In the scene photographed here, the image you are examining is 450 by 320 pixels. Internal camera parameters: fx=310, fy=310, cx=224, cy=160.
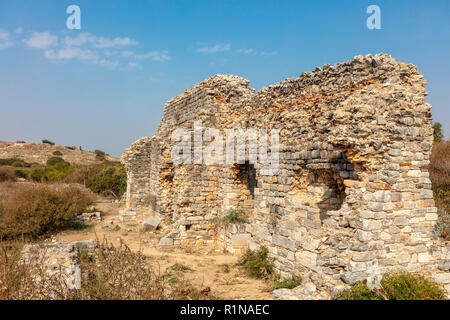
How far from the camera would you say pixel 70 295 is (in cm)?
405

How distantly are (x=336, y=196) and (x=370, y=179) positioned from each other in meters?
1.23

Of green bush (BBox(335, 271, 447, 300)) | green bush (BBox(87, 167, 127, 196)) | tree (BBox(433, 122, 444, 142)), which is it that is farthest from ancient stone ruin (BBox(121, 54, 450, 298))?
green bush (BBox(87, 167, 127, 196))

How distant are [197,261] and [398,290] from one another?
16.3 ft

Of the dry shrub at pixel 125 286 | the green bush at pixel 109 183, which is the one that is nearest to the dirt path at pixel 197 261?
the dry shrub at pixel 125 286

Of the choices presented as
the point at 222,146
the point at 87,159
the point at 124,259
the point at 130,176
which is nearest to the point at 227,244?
the point at 222,146

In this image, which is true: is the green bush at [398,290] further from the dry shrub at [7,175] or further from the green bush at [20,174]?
the green bush at [20,174]

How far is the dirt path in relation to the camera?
5840 mm

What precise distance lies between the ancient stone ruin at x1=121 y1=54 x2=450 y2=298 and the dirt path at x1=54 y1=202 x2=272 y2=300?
0.69 metres

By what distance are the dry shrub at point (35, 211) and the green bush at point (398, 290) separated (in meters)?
10.3

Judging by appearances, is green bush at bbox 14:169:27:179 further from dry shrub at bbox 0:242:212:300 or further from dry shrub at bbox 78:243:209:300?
dry shrub at bbox 78:243:209:300

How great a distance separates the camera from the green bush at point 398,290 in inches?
164

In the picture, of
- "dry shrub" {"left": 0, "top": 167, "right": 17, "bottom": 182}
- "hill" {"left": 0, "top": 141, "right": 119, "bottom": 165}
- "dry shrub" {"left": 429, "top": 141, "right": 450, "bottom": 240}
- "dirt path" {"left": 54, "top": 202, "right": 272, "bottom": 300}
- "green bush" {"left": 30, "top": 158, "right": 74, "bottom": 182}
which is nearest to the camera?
"dirt path" {"left": 54, "top": 202, "right": 272, "bottom": 300}

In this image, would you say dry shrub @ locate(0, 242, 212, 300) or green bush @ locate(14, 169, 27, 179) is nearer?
dry shrub @ locate(0, 242, 212, 300)

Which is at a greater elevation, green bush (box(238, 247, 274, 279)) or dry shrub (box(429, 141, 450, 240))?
dry shrub (box(429, 141, 450, 240))
